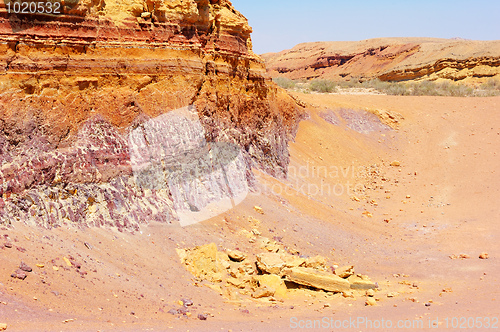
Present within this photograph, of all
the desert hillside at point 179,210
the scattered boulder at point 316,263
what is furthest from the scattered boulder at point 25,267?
the scattered boulder at point 316,263

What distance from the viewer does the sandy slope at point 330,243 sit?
5875 millimetres

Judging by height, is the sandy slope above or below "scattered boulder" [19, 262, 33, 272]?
below

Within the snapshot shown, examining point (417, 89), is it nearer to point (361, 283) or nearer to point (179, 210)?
point (361, 283)

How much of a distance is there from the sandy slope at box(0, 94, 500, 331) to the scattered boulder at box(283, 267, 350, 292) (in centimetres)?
24

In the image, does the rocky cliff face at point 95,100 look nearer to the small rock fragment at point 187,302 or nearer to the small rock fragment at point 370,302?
the small rock fragment at point 187,302

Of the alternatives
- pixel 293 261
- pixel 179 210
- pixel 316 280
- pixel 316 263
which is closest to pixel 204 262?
pixel 179 210

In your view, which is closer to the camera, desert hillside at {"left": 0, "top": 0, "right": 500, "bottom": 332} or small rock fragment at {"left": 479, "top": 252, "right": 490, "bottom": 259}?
desert hillside at {"left": 0, "top": 0, "right": 500, "bottom": 332}

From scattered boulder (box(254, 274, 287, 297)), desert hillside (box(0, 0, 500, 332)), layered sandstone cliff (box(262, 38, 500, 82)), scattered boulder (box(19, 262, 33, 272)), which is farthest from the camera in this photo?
layered sandstone cliff (box(262, 38, 500, 82))

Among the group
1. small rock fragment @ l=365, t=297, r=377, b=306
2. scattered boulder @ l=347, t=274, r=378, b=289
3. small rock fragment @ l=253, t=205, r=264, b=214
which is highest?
small rock fragment @ l=253, t=205, r=264, b=214

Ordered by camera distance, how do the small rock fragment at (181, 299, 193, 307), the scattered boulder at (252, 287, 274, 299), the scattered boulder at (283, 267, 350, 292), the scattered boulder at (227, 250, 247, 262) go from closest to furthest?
the small rock fragment at (181, 299, 193, 307) < the scattered boulder at (252, 287, 274, 299) < the scattered boulder at (283, 267, 350, 292) < the scattered boulder at (227, 250, 247, 262)

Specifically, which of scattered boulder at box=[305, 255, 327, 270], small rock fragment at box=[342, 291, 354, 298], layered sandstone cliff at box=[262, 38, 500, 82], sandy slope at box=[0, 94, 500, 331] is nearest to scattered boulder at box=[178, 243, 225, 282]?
sandy slope at box=[0, 94, 500, 331]

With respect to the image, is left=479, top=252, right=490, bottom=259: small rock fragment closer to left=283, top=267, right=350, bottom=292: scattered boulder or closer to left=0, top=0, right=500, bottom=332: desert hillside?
left=0, top=0, right=500, bottom=332: desert hillside

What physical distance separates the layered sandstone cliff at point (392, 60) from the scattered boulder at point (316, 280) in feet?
111

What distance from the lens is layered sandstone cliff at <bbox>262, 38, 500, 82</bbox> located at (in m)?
38.4
